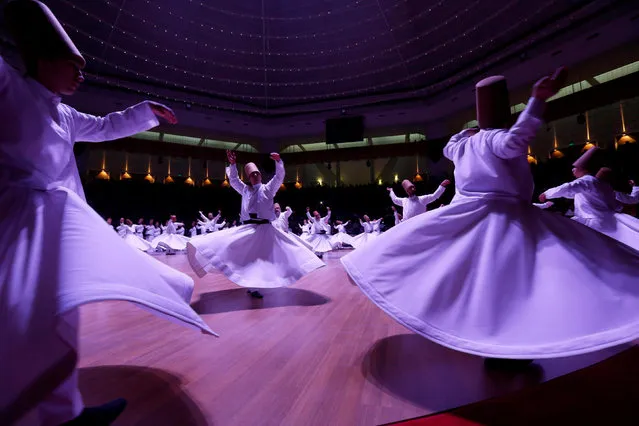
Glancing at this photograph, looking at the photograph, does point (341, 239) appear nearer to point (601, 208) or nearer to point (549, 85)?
point (601, 208)

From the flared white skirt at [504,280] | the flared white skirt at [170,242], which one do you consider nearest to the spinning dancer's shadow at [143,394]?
the flared white skirt at [504,280]

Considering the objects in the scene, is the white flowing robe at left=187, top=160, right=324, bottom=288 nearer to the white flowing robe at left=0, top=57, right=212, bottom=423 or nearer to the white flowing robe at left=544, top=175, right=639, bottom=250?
the white flowing robe at left=0, top=57, right=212, bottom=423

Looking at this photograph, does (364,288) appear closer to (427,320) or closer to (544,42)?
(427,320)

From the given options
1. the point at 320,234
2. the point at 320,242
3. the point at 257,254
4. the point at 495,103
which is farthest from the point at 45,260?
the point at 320,234

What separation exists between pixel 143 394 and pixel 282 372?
58 centimetres

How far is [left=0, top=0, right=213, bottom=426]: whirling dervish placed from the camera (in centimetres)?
82

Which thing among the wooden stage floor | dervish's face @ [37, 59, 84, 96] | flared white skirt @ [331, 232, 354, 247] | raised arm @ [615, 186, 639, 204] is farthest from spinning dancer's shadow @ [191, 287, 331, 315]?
flared white skirt @ [331, 232, 354, 247]

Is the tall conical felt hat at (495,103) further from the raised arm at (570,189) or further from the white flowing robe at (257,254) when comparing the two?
the raised arm at (570,189)

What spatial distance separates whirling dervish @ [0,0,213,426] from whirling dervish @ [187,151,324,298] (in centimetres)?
211

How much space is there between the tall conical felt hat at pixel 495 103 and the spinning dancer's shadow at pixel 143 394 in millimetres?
1918

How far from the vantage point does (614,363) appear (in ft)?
5.18

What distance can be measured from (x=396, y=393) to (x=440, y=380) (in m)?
0.24

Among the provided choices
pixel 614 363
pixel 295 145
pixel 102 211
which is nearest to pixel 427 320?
pixel 614 363

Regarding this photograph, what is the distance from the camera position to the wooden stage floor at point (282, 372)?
119 centimetres
